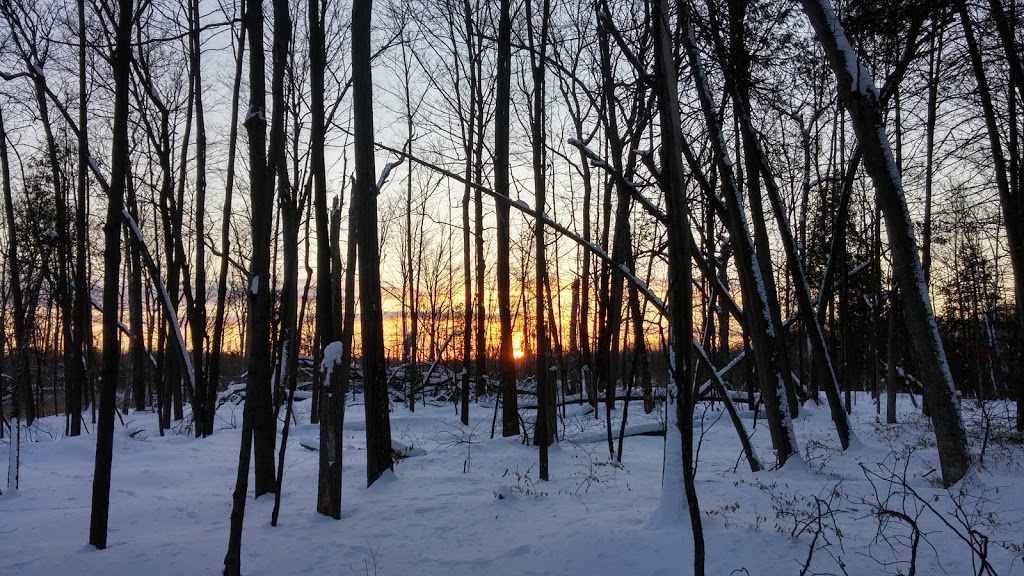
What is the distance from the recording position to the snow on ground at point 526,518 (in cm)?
362

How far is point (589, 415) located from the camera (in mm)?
12570

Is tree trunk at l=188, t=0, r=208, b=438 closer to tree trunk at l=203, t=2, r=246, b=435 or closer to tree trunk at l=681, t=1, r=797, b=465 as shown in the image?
tree trunk at l=203, t=2, r=246, b=435

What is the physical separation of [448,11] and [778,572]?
13.2 m

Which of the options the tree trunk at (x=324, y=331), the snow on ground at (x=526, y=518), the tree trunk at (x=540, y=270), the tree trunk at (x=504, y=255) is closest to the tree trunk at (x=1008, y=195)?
the snow on ground at (x=526, y=518)

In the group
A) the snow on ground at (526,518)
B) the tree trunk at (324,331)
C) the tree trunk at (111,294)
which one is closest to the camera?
the snow on ground at (526,518)

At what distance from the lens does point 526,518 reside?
192 inches

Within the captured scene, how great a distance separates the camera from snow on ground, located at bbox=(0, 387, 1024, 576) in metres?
3.62

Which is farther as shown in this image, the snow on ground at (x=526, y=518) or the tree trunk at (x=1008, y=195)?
the tree trunk at (x=1008, y=195)

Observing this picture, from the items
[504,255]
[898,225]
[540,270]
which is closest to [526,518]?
[540,270]

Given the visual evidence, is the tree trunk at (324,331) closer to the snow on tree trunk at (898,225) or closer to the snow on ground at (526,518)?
the snow on ground at (526,518)

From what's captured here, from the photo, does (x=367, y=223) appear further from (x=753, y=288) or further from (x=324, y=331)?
(x=753, y=288)

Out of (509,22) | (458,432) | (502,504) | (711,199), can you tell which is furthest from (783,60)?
(458,432)

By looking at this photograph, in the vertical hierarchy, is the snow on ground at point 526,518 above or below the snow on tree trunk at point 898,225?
below

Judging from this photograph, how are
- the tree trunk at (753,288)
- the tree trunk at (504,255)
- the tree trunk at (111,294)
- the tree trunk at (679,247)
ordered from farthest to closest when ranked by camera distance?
the tree trunk at (504,255) → the tree trunk at (753,288) → the tree trunk at (111,294) → the tree trunk at (679,247)
